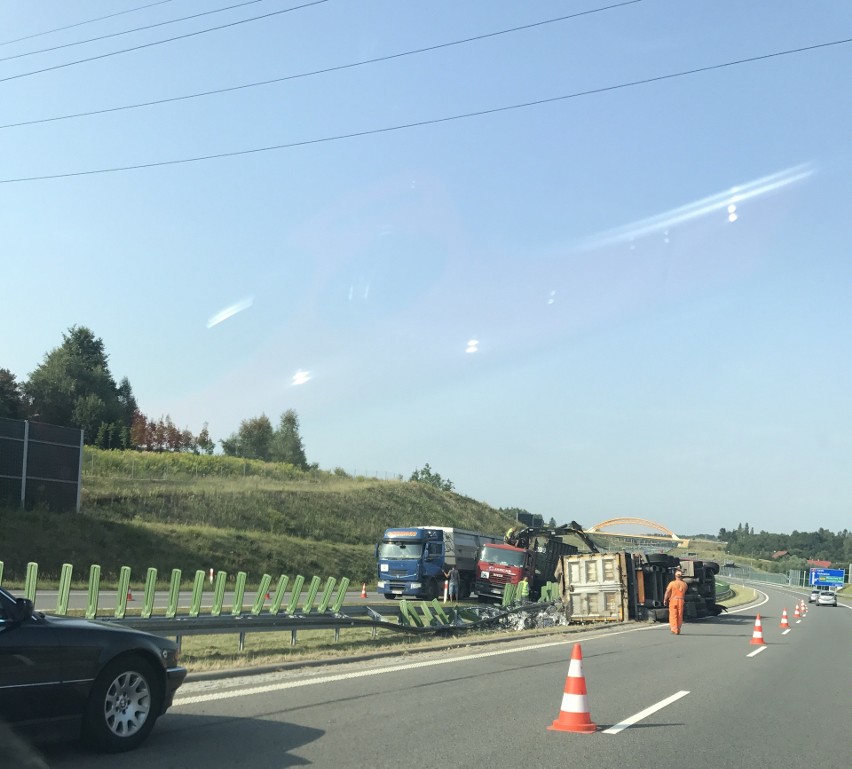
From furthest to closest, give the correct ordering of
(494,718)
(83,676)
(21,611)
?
(494,718), (83,676), (21,611)

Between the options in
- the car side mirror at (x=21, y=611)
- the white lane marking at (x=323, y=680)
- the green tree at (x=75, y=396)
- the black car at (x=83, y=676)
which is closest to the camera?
the black car at (x=83, y=676)

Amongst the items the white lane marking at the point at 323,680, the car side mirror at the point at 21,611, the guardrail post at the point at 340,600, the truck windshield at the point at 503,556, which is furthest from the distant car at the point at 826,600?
the car side mirror at the point at 21,611

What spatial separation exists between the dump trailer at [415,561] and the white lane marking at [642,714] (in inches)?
928

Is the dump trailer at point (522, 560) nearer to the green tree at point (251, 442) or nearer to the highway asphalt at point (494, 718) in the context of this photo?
the highway asphalt at point (494, 718)

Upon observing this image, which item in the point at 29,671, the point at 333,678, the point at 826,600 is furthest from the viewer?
the point at 826,600

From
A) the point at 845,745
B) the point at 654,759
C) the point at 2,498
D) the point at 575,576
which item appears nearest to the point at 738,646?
the point at 575,576

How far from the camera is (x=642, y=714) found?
9.62 m

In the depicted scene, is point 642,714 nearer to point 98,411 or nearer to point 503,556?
point 503,556

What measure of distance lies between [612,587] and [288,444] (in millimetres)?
82164

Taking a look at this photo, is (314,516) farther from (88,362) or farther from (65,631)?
(65,631)

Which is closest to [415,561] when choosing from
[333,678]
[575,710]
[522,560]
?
[522,560]

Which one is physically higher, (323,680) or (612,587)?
(612,587)

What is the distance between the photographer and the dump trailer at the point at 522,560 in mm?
33750

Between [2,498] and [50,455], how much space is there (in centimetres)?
312
